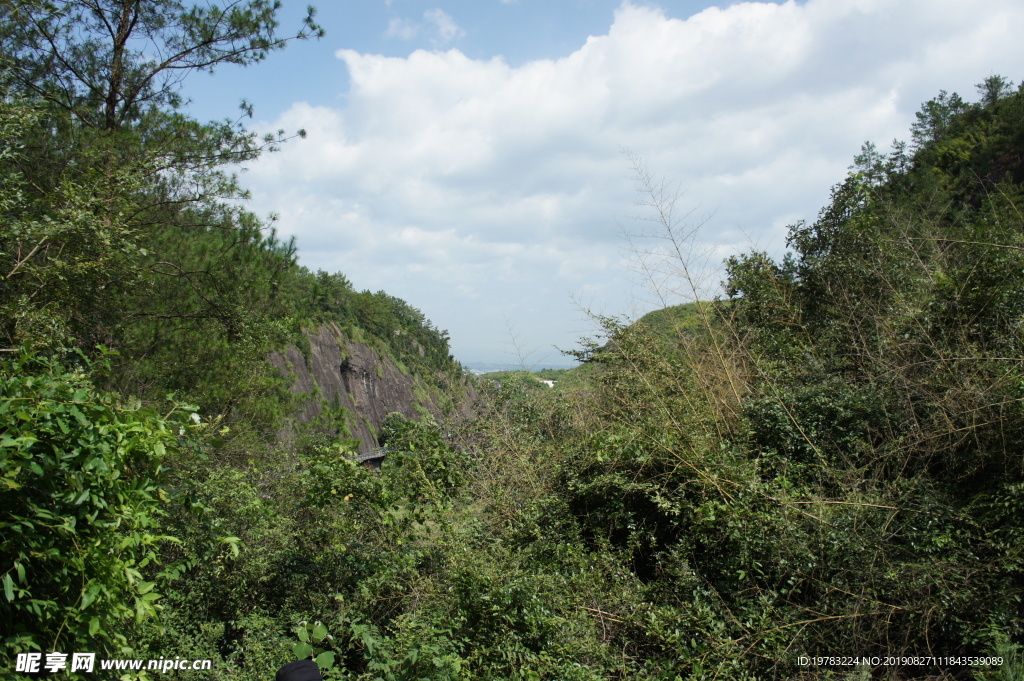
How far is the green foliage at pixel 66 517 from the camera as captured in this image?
182 cm

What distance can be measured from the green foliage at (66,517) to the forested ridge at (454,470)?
0.01 m

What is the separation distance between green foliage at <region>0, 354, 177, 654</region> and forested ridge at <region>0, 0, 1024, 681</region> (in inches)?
0.5

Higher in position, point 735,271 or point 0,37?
point 0,37

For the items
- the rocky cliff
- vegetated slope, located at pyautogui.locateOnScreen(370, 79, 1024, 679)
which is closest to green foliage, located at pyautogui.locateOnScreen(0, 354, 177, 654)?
vegetated slope, located at pyautogui.locateOnScreen(370, 79, 1024, 679)

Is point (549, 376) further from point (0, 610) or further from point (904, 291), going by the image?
point (0, 610)

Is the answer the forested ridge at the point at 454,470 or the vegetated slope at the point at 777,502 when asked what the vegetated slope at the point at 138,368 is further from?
the vegetated slope at the point at 777,502

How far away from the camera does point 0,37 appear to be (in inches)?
228

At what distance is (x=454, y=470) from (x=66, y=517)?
10.7 feet

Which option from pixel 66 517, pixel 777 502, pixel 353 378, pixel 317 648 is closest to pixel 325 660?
pixel 317 648

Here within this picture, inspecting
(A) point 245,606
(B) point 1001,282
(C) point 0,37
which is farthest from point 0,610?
(B) point 1001,282

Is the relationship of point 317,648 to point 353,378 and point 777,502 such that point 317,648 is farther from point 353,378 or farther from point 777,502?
point 353,378

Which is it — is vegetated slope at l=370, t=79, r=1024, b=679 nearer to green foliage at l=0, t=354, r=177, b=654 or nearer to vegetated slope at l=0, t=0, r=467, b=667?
vegetated slope at l=0, t=0, r=467, b=667

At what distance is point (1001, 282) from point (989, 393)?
5.14 feet

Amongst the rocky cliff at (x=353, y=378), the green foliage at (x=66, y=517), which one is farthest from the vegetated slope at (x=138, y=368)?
the rocky cliff at (x=353, y=378)
